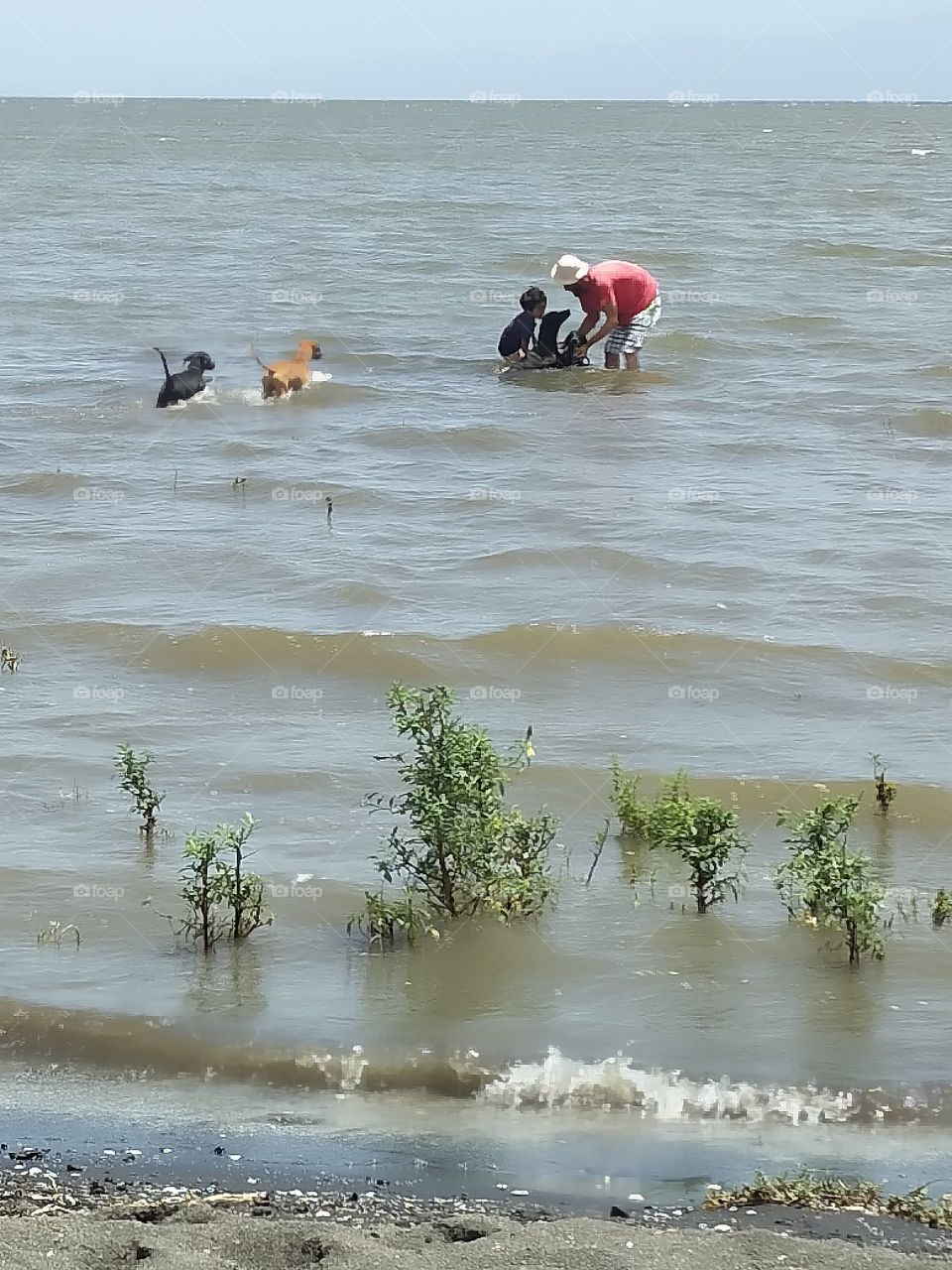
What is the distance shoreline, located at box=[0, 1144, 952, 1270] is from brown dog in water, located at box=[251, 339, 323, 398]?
1306 cm

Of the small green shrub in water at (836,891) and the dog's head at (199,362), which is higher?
the dog's head at (199,362)

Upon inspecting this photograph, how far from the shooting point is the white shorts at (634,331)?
16.9 m

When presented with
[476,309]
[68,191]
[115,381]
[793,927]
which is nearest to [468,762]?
[793,927]

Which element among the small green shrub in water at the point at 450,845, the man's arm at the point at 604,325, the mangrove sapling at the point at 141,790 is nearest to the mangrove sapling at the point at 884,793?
the small green shrub in water at the point at 450,845

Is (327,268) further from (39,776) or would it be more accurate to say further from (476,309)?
(39,776)

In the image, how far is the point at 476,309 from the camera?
22.6 meters

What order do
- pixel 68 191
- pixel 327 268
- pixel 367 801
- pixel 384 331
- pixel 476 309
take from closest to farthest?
pixel 367 801
pixel 384 331
pixel 476 309
pixel 327 268
pixel 68 191

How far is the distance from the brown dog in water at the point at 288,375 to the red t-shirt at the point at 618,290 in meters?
2.94

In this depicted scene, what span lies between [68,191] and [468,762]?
40.8 metres

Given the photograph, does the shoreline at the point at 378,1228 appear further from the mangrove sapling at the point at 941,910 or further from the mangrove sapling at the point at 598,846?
the mangrove sapling at the point at 598,846

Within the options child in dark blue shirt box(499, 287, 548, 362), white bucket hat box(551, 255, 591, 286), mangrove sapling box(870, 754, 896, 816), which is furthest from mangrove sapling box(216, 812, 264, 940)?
child in dark blue shirt box(499, 287, 548, 362)

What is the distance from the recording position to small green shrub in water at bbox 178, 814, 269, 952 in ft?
19.1

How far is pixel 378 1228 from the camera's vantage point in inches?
164

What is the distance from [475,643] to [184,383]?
7.92 metres
